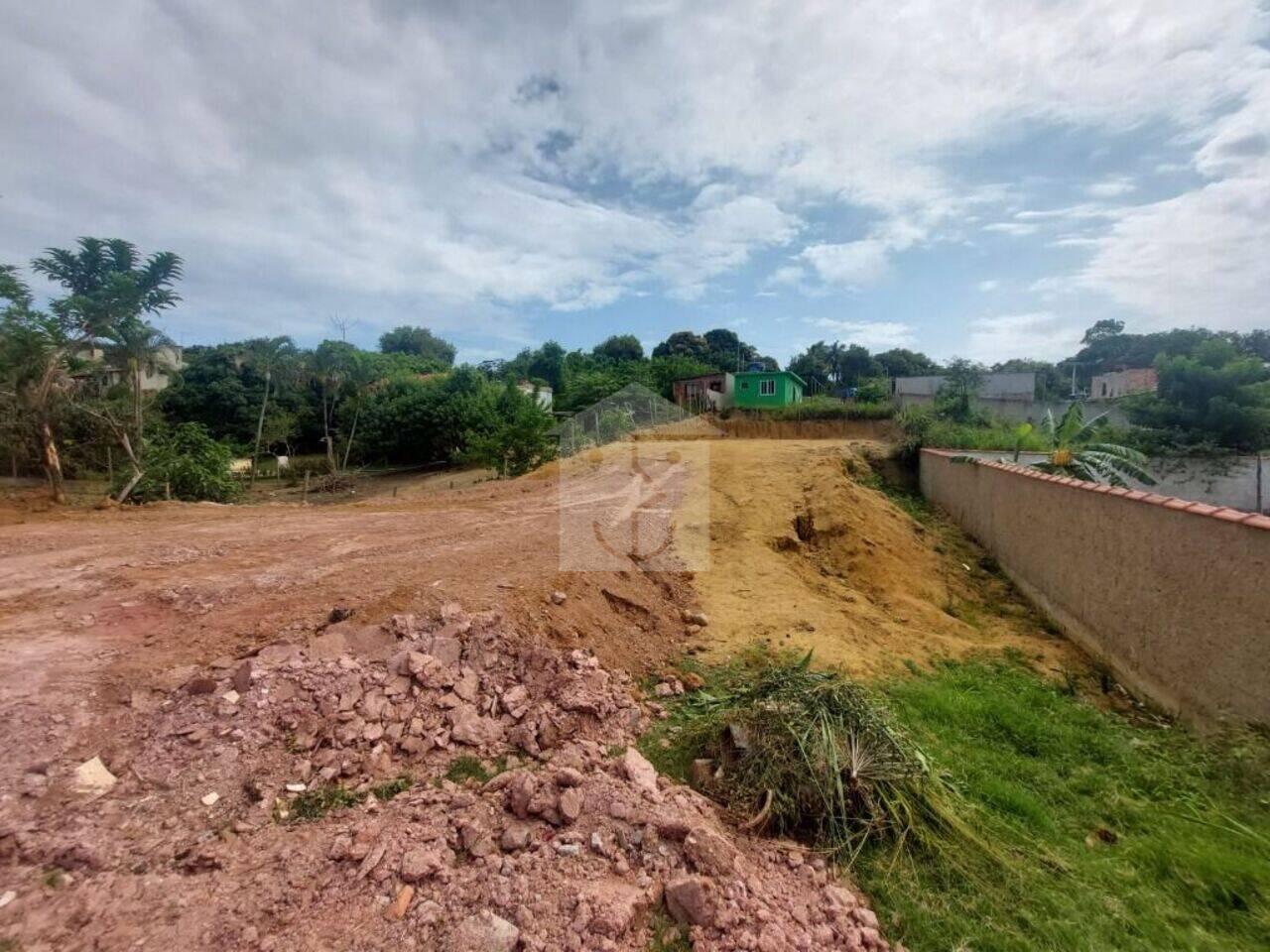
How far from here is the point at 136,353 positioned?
595 inches

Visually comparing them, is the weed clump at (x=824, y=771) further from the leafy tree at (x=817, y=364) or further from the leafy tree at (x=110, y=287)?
the leafy tree at (x=817, y=364)

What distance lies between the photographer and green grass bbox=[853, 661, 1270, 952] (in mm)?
2338

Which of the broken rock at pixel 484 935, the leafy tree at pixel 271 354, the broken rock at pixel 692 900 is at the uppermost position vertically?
the leafy tree at pixel 271 354

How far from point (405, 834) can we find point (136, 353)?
18.7 meters

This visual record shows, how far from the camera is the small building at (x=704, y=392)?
29.9 metres

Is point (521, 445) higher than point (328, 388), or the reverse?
point (328, 388)

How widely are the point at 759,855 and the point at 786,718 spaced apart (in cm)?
73

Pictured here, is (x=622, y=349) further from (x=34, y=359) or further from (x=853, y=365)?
(x=34, y=359)

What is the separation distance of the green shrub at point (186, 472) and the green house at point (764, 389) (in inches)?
886

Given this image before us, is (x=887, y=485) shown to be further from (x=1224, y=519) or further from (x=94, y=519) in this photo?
(x=94, y=519)

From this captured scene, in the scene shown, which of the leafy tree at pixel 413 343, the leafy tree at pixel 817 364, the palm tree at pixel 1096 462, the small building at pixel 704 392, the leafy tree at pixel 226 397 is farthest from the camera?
the leafy tree at pixel 413 343

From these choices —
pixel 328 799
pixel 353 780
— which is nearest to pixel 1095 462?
pixel 353 780

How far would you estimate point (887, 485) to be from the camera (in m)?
13.5

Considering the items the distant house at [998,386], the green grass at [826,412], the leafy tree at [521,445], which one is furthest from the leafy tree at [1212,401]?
the leafy tree at [521,445]
